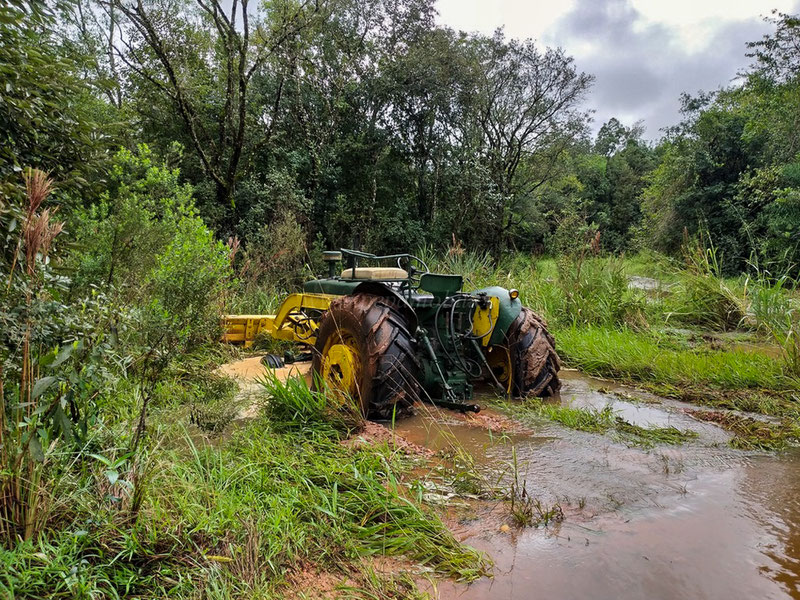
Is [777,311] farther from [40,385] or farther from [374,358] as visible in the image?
[40,385]

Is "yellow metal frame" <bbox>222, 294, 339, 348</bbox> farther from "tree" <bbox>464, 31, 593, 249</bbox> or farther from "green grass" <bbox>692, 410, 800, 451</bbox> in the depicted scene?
"tree" <bbox>464, 31, 593, 249</bbox>

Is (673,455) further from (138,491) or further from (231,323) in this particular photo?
(231,323)

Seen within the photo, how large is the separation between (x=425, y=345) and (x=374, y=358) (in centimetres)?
61

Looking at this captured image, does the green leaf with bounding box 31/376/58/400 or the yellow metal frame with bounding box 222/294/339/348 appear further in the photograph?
the yellow metal frame with bounding box 222/294/339/348

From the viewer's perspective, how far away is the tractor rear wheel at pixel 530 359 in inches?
159

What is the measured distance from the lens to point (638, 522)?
2168 mm

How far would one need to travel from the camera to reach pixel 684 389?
178 inches

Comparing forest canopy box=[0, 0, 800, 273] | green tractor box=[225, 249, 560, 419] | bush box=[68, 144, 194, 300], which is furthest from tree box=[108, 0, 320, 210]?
green tractor box=[225, 249, 560, 419]

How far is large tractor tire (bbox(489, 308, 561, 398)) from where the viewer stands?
4031 millimetres

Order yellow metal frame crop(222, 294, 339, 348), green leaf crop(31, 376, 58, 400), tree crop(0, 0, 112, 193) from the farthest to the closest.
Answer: yellow metal frame crop(222, 294, 339, 348) < tree crop(0, 0, 112, 193) < green leaf crop(31, 376, 58, 400)

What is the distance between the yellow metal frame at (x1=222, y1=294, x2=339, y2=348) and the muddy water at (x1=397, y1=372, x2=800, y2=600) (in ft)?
6.87

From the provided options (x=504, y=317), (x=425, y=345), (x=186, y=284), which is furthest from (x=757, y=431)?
(x=186, y=284)

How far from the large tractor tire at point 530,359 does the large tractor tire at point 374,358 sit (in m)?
0.99

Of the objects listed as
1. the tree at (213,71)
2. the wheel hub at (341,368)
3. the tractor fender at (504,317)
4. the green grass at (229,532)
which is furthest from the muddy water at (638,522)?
the tree at (213,71)
